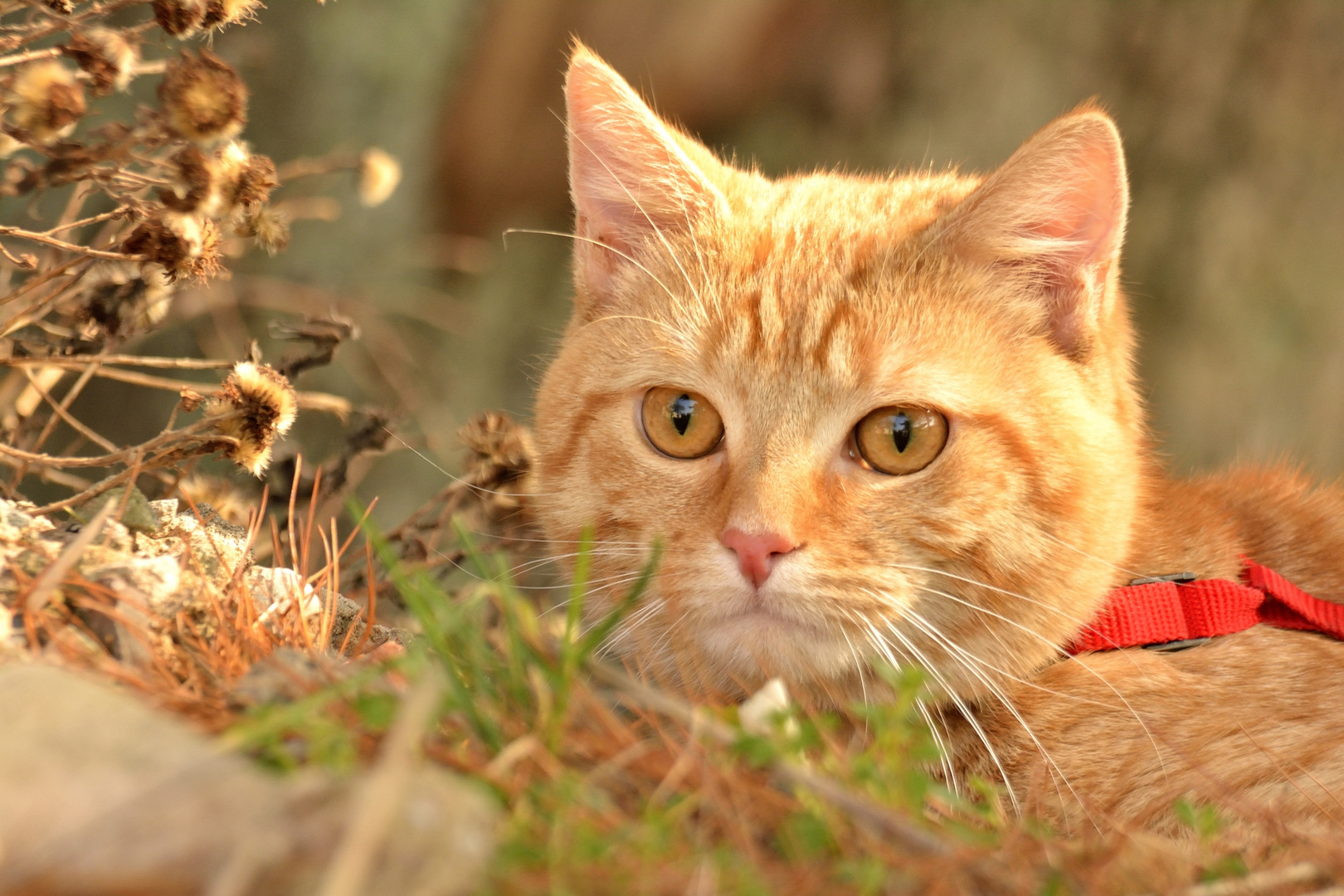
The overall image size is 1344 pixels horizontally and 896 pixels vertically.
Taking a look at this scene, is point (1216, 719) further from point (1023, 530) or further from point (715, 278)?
point (715, 278)

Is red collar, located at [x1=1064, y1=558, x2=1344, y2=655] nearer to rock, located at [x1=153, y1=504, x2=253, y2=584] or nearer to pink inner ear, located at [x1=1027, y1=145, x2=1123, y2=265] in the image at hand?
pink inner ear, located at [x1=1027, y1=145, x2=1123, y2=265]

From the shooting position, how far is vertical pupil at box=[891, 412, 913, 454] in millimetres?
1821

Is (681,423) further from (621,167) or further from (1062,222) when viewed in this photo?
(1062,222)

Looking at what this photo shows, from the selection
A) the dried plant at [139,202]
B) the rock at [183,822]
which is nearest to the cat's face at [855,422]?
the dried plant at [139,202]

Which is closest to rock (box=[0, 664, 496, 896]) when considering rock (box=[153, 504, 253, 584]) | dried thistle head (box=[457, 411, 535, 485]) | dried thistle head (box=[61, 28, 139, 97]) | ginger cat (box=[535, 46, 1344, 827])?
rock (box=[153, 504, 253, 584])

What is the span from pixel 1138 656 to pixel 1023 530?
335mm

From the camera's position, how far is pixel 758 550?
5.39ft

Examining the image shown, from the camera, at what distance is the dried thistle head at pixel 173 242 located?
1614 mm

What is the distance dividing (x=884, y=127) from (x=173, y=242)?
3411mm

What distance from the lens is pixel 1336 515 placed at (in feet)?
7.58

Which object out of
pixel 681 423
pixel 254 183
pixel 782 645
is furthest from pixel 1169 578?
pixel 254 183

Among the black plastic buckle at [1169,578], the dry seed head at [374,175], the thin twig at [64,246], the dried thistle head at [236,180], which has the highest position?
the dry seed head at [374,175]

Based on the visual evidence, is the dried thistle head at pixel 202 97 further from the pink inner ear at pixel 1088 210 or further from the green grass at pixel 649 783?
the pink inner ear at pixel 1088 210

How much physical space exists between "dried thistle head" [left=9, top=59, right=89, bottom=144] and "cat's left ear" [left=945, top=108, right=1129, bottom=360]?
4.68 feet
